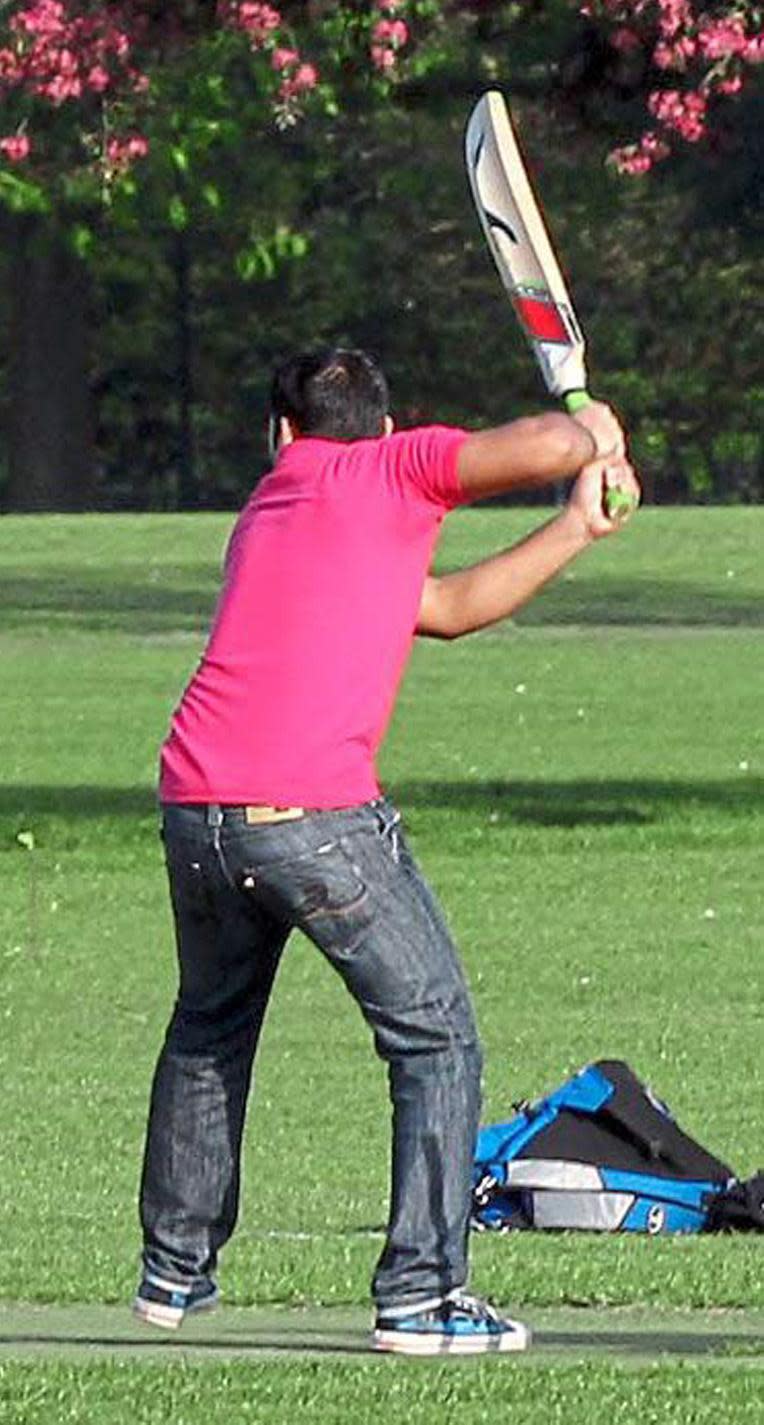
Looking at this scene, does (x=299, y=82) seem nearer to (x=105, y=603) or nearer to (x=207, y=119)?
(x=105, y=603)

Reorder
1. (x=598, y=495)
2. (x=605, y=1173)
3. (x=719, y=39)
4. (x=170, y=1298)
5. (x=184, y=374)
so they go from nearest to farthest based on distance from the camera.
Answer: (x=598, y=495)
(x=170, y=1298)
(x=605, y=1173)
(x=719, y=39)
(x=184, y=374)

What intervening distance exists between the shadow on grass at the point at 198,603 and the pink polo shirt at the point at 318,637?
28250mm

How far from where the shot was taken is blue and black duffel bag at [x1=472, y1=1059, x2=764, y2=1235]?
967 centimetres

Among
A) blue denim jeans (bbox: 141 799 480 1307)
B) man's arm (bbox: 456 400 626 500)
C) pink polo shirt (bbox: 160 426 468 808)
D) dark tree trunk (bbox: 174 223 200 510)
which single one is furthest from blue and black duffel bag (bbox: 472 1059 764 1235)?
dark tree trunk (bbox: 174 223 200 510)

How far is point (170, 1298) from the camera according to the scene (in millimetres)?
7707

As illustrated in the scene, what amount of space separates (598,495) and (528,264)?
51 cm

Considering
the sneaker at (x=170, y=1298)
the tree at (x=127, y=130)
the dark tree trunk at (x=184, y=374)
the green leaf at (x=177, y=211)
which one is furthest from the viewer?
the dark tree trunk at (x=184, y=374)

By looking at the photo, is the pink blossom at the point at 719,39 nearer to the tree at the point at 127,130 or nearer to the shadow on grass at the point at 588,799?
the tree at the point at 127,130

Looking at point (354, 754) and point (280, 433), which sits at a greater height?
point (280, 433)

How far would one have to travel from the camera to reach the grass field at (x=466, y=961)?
23.7 feet

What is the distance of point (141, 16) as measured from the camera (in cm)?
1873

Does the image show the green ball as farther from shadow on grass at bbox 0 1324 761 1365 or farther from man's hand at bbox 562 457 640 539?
shadow on grass at bbox 0 1324 761 1365

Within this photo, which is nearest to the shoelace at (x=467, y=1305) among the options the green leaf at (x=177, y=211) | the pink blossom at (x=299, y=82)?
the pink blossom at (x=299, y=82)

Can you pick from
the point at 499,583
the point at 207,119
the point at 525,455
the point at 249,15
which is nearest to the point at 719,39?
the point at 249,15
